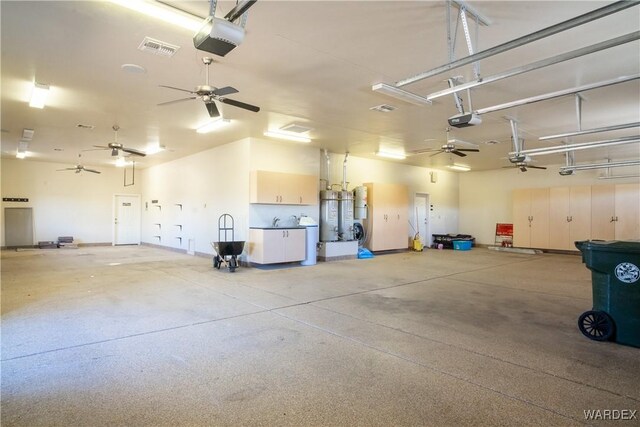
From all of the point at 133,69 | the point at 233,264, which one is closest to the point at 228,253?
the point at 233,264

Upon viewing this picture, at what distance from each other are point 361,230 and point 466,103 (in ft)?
18.1

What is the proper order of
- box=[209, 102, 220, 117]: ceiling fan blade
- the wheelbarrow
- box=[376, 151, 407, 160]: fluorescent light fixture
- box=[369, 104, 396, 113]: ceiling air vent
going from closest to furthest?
box=[209, 102, 220, 117]: ceiling fan blade → box=[369, 104, 396, 113]: ceiling air vent → the wheelbarrow → box=[376, 151, 407, 160]: fluorescent light fixture

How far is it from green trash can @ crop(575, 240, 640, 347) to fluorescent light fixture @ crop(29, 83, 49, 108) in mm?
7119

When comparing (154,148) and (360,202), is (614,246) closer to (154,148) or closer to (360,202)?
(360,202)

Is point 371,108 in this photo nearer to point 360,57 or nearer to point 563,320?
point 360,57

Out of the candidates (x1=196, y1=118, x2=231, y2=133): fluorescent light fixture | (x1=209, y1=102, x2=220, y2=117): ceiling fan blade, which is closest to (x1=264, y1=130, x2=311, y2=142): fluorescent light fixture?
(x1=196, y1=118, x2=231, y2=133): fluorescent light fixture

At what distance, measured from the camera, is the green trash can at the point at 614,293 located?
3.25 meters

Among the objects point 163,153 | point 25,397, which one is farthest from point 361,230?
point 25,397

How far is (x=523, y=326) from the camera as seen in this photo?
12.7 feet

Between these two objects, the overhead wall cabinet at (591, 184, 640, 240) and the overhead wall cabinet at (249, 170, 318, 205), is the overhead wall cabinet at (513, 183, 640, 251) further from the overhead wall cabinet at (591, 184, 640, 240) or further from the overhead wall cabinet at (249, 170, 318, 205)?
the overhead wall cabinet at (249, 170, 318, 205)

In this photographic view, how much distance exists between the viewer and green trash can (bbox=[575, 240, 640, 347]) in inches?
128

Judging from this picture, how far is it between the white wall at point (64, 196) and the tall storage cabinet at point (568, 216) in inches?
602

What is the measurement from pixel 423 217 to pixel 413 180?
1.50 meters

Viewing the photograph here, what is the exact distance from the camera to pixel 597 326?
11.3ft
